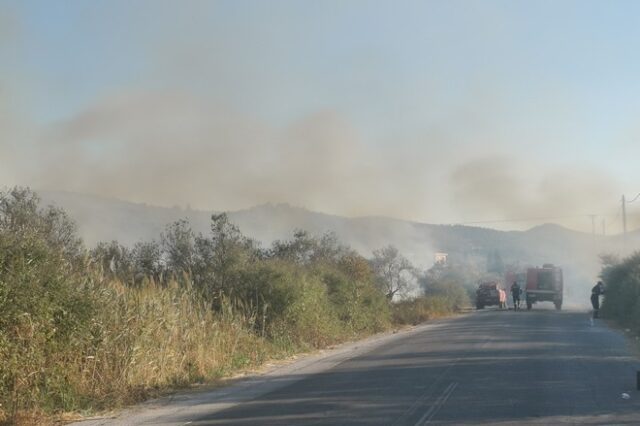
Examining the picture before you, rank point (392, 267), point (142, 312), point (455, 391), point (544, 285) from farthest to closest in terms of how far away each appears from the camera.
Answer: point (392, 267), point (544, 285), point (142, 312), point (455, 391)

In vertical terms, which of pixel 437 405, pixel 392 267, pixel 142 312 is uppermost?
pixel 392 267

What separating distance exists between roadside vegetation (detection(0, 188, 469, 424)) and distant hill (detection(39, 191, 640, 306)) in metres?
10.4

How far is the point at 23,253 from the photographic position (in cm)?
1195

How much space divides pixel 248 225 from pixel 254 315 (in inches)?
2093

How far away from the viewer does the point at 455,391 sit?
12.3 meters

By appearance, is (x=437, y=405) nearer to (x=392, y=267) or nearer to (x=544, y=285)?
(x=544, y=285)

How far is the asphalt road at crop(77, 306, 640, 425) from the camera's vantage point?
10.2m

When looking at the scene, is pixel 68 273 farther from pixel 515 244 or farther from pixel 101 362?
pixel 515 244

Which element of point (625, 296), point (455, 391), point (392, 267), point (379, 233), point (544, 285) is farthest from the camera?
point (379, 233)

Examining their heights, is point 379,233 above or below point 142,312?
above

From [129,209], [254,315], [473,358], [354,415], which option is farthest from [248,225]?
[354,415]

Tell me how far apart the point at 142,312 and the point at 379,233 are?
109335 mm

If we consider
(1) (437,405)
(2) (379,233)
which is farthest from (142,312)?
(2) (379,233)

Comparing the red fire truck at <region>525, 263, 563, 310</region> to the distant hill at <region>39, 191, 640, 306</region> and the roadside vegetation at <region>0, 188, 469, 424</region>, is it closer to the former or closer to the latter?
the distant hill at <region>39, 191, 640, 306</region>
